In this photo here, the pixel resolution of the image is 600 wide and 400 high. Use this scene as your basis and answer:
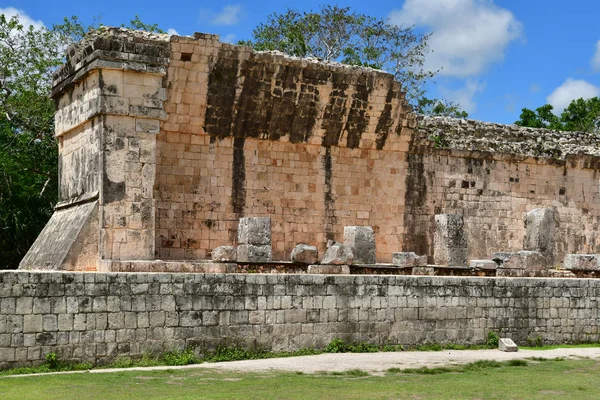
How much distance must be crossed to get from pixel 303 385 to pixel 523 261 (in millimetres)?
8975

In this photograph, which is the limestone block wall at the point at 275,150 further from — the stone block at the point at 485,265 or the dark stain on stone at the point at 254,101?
the stone block at the point at 485,265

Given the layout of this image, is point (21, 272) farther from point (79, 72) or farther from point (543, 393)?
point (543, 393)

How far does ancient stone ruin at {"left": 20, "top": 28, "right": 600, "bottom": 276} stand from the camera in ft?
53.0

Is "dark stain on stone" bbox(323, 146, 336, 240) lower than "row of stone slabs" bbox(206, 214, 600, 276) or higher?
higher

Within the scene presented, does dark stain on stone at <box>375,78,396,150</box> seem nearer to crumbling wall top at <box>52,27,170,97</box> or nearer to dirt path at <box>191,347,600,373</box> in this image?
crumbling wall top at <box>52,27,170,97</box>

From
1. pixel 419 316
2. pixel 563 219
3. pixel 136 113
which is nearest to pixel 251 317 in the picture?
pixel 419 316

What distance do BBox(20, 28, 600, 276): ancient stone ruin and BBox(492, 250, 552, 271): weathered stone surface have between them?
1.2 inches

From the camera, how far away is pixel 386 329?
15.5 metres

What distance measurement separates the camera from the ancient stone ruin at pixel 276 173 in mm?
16156

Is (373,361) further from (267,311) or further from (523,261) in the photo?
(523,261)

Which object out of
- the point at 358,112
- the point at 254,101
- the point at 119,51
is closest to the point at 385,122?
the point at 358,112

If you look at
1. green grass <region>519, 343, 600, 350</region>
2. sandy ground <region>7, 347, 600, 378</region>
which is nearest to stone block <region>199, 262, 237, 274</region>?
sandy ground <region>7, 347, 600, 378</region>

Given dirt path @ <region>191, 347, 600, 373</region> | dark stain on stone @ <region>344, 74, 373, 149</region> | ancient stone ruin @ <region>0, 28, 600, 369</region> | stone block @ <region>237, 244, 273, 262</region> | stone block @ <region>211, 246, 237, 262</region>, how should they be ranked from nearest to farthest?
dirt path @ <region>191, 347, 600, 373</region>, ancient stone ruin @ <region>0, 28, 600, 369</region>, stone block @ <region>211, 246, 237, 262</region>, stone block @ <region>237, 244, 273, 262</region>, dark stain on stone @ <region>344, 74, 373, 149</region>

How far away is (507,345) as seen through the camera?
52.1ft
